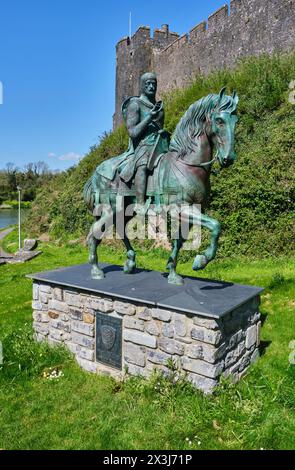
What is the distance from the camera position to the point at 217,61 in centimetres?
1850

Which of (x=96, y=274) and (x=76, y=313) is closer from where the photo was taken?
(x=76, y=313)

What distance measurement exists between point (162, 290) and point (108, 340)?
99 centimetres

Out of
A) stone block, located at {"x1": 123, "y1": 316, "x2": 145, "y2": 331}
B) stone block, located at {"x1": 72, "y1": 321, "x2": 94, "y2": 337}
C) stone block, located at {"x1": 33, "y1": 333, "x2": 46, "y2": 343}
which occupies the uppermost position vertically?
stone block, located at {"x1": 123, "y1": 316, "x2": 145, "y2": 331}

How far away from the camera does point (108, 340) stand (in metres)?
4.66

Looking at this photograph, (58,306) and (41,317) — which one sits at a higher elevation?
(58,306)

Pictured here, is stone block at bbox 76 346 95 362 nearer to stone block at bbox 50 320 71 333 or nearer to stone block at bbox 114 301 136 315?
stone block at bbox 50 320 71 333

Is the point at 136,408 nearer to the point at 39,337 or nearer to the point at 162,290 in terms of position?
the point at 162,290

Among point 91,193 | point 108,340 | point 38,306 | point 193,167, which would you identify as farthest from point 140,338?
point 91,193

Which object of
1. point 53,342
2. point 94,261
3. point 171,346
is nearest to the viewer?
point 171,346

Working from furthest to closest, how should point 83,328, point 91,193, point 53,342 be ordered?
point 91,193 → point 53,342 → point 83,328

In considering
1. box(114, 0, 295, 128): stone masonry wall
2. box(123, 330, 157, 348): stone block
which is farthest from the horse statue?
box(114, 0, 295, 128): stone masonry wall

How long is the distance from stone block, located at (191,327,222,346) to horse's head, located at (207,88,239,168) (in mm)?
1985

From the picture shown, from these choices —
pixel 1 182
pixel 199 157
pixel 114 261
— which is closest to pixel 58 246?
pixel 114 261

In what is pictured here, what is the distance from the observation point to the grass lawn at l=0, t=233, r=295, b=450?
10.9 ft
